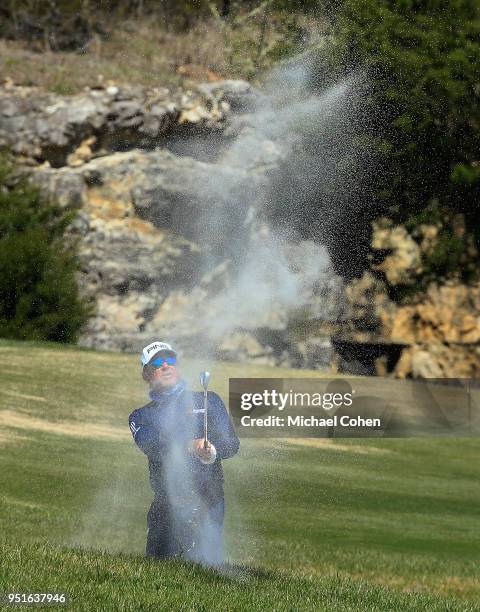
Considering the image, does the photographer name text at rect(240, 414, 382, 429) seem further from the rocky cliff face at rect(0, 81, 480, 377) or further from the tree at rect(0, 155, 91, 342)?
the rocky cliff face at rect(0, 81, 480, 377)

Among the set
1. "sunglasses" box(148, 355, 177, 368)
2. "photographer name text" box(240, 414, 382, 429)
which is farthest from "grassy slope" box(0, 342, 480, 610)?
"photographer name text" box(240, 414, 382, 429)

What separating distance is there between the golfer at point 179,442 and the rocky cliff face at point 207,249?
35.0 metres

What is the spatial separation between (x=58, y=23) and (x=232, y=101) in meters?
7.82

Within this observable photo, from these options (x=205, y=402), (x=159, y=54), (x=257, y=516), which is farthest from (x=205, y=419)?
(x=159, y=54)

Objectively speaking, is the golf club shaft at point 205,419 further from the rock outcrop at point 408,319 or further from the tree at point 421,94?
the tree at point 421,94

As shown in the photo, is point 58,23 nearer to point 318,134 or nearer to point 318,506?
point 318,134

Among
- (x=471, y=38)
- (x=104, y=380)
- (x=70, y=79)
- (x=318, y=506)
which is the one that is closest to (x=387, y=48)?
(x=471, y=38)

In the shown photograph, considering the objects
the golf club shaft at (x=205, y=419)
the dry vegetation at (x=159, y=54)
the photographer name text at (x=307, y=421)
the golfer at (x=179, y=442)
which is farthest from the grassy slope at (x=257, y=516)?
the dry vegetation at (x=159, y=54)

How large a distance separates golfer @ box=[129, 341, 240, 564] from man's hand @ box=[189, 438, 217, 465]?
40 millimetres

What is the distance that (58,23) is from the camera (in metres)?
51.6

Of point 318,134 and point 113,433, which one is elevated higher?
point 318,134

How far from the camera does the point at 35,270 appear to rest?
4009cm

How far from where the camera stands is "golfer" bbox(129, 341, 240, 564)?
25.6ft

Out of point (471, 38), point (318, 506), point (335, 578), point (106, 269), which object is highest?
point (471, 38)
